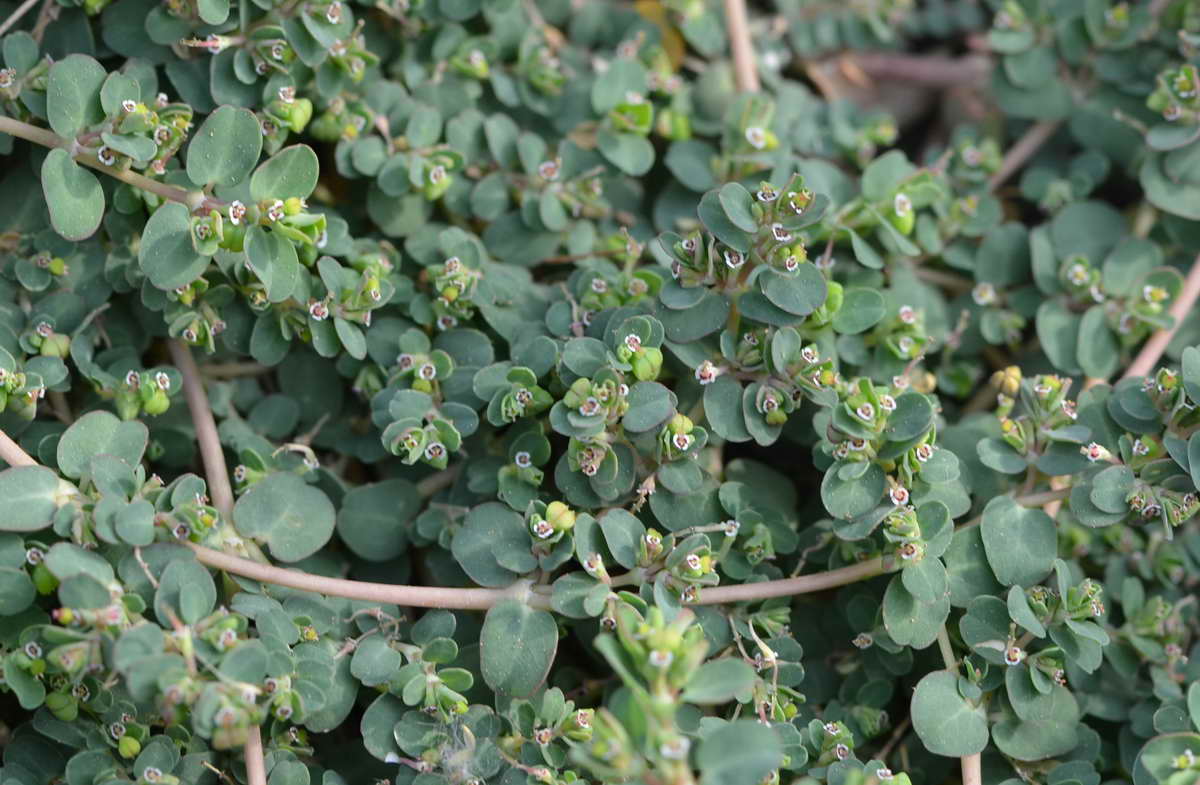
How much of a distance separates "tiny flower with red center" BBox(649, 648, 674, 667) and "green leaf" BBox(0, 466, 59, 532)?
0.99m

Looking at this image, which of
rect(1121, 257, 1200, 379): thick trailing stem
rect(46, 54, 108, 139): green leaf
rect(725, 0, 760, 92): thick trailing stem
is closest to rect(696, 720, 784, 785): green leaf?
rect(1121, 257, 1200, 379): thick trailing stem

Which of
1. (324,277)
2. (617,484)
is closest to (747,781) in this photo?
(617,484)

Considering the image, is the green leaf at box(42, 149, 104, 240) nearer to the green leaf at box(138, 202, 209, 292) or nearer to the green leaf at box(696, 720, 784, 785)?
the green leaf at box(138, 202, 209, 292)

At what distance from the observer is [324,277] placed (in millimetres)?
2084

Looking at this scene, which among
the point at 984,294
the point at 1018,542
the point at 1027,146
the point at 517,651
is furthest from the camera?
the point at 1027,146

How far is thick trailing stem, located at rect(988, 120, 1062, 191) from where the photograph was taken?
110 inches

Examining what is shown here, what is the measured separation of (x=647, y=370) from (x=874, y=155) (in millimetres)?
1343

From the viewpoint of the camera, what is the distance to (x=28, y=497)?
182cm

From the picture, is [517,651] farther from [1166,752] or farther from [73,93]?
[73,93]

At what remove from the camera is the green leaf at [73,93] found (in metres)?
1.97

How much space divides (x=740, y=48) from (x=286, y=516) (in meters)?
1.50

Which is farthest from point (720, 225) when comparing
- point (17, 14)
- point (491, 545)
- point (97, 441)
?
point (17, 14)

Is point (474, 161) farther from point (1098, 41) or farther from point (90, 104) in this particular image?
point (1098, 41)

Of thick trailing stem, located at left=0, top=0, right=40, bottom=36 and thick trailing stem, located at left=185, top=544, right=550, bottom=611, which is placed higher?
thick trailing stem, located at left=0, top=0, right=40, bottom=36
